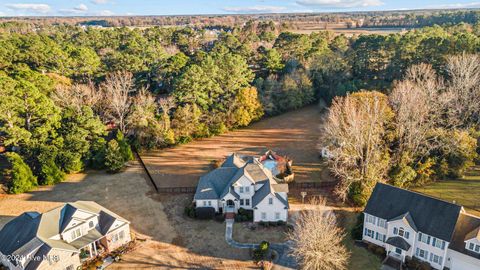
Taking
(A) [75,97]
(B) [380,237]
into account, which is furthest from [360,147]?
(A) [75,97]

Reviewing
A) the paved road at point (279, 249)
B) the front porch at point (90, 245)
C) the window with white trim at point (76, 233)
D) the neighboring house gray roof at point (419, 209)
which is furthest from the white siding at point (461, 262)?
the window with white trim at point (76, 233)

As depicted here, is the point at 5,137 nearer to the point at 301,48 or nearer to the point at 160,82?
the point at 160,82

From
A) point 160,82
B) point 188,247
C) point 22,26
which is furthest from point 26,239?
point 22,26

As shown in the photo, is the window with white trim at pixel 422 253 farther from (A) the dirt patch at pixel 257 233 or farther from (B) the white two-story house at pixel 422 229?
(A) the dirt patch at pixel 257 233

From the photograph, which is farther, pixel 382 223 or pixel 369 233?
pixel 369 233

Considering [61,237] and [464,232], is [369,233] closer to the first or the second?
[464,232]

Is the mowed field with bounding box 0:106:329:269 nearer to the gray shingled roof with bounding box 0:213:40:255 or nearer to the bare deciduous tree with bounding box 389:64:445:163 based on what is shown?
the gray shingled roof with bounding box 0:213:40:255
